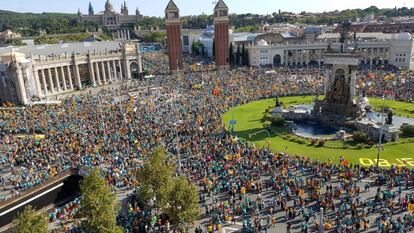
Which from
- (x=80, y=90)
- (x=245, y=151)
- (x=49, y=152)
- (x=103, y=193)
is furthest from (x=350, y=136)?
(x=80, y=90)

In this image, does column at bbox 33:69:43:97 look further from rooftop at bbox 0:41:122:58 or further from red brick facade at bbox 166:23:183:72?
red brick facade at bbox 166:23:183:72

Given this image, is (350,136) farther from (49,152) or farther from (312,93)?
(49,152)

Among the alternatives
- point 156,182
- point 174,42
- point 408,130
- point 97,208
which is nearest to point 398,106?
point 408,130

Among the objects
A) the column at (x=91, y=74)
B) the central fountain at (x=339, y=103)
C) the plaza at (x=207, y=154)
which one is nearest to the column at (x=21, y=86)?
the plaza at (x=207, y=154)

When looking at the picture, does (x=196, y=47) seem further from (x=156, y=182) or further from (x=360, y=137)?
(x=156, y=182)

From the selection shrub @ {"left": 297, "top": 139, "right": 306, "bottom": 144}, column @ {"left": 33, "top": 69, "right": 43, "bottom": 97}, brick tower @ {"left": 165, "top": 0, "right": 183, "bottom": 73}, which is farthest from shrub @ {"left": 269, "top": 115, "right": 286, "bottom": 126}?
brick tower @ {"left": 165, "top": 0, "right": 183, "bottom": 73}

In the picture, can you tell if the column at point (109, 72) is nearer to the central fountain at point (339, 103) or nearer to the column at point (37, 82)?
the column at point (37, 82)
